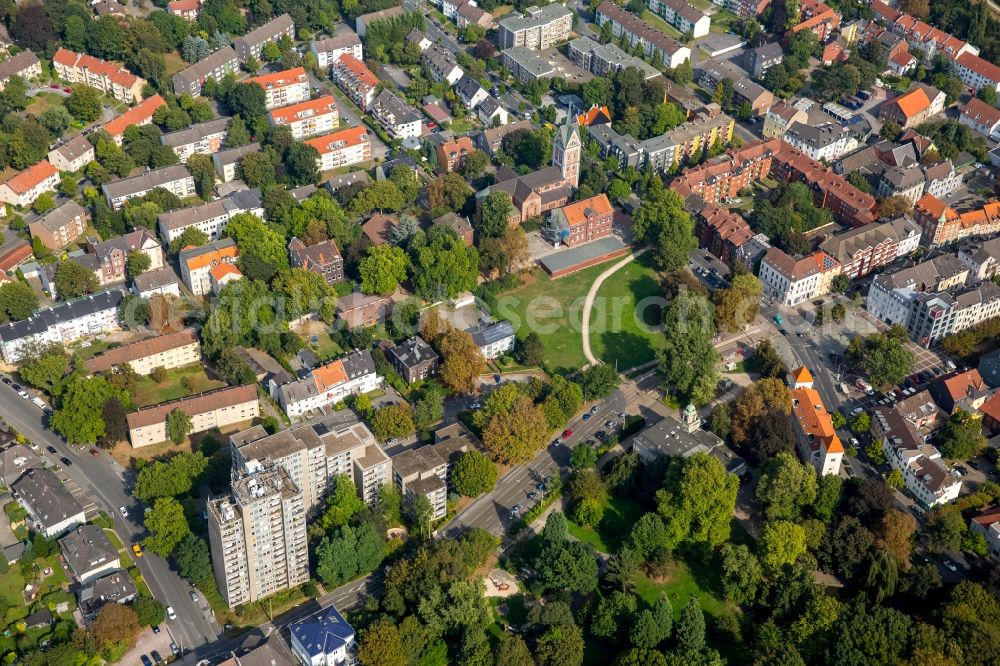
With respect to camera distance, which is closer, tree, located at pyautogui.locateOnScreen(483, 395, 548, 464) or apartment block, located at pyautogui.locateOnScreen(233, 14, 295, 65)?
tree, located at pyautogui.locateOnScreen(483, 395, 548, 464)

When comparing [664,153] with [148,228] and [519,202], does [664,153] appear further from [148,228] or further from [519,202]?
[148,228]

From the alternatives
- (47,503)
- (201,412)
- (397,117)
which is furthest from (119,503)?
(397,117)

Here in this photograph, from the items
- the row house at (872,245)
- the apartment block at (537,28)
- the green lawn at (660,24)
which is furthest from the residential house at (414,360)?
the green lawn at (660,24)

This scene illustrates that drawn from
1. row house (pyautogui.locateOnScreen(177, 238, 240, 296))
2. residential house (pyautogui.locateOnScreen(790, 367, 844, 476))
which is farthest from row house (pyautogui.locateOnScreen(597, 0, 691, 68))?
row house (pyautogui.locateOnScreen(177, 238, 240, 296))

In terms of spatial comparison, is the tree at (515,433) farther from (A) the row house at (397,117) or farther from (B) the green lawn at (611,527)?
(A) the row house at (397,117)

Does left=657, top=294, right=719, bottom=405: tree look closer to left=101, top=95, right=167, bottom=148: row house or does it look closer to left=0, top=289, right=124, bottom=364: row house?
left=0, top=289, right=124, bottom=364: row house

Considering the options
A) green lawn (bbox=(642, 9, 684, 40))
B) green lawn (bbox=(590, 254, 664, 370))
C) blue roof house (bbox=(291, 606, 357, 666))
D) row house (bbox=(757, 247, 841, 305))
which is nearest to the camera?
blue roof house (bbox=(291, 606, 357, 666))

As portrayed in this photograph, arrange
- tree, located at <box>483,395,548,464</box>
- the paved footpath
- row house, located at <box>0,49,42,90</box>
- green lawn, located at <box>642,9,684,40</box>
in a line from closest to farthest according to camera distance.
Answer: tree, located at <box>483,395,548,464</box> < the paved footpath < row house, located at <box>0,49,42,90</box> < green lawn, located at <box>642,9,684,40</box>
